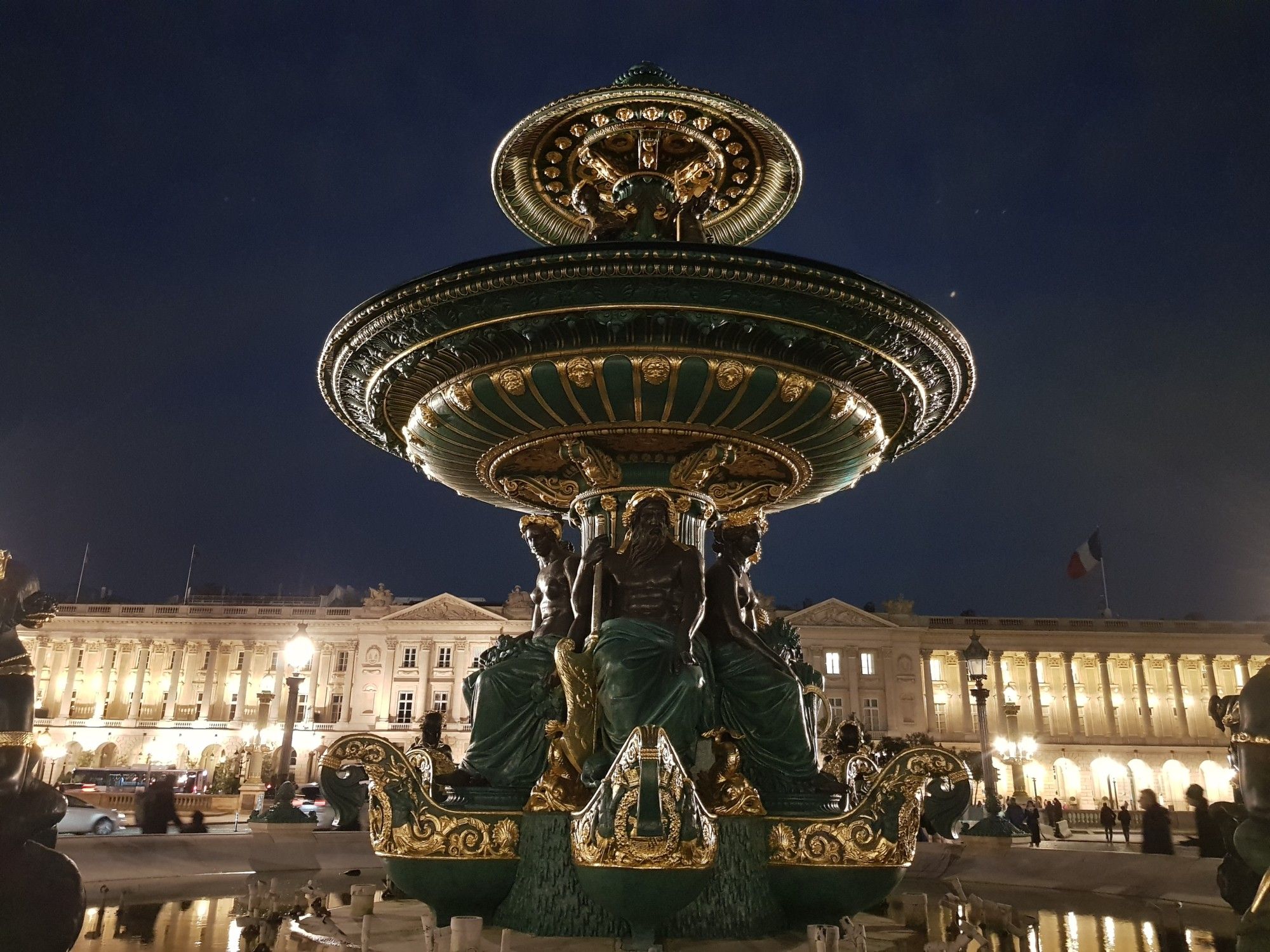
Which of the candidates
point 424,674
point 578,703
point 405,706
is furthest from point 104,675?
point 578,703

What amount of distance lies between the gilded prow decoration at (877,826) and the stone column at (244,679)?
72.8 meters

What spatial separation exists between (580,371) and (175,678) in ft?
251

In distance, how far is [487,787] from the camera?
18.6ft

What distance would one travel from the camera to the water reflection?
4.93m

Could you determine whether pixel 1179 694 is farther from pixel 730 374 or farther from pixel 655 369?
pixel 655 369

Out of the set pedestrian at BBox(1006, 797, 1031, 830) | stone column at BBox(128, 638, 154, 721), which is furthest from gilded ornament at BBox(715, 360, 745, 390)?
stone column at BBox(128, 638, 154, 721)

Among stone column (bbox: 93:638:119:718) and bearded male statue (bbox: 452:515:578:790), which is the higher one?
stone column (bbox: 93:638:119:718)

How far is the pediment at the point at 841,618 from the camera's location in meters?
69.8

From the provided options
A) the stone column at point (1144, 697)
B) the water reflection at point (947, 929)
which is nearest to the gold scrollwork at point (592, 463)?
the water reflection at point (947, 929)

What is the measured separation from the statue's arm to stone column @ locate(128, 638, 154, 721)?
7660 cm

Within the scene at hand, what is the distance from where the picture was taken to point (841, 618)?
70250mm

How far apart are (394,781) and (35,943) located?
267cm

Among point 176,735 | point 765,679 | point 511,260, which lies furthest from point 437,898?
point 176,735

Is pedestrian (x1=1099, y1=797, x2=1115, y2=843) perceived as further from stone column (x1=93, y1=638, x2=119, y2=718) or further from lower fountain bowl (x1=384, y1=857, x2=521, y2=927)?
stone column (x1=93, y1=638, x2=119, y2=718)
